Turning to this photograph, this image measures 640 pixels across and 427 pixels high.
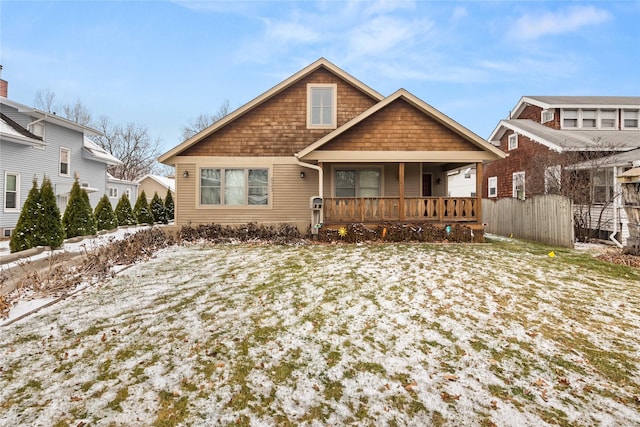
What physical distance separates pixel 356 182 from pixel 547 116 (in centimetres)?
1513

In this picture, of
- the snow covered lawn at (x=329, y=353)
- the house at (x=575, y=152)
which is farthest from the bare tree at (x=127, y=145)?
the snow covered lawn at (x=329, y=353)

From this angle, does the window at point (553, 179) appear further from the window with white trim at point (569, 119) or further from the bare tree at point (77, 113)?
the bare tree at point (77, 113)

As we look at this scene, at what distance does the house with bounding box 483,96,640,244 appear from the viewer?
A: 12727 millimetres

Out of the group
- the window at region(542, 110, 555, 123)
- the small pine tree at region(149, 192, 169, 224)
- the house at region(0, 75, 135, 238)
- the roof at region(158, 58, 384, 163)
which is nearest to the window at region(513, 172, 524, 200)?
the window at region(542, 110, 555, 123)

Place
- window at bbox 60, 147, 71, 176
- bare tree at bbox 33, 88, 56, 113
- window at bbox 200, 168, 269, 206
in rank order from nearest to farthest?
window at bbox 200, 168, 269, 206 → window at bbox 60, 147, 71, 176 → bare tree at bbox 33, 88, 56, 113

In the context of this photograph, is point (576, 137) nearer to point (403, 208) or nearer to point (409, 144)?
point (409, 144)

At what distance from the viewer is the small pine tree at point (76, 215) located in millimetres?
12180

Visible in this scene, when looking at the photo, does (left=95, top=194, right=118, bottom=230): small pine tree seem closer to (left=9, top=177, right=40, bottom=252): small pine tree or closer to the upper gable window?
(left=9, top=177, right=40, bottom=252): small pine tree

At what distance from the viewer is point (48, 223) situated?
31.5 feet

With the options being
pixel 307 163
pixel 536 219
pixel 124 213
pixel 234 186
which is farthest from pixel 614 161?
pixel 124 213

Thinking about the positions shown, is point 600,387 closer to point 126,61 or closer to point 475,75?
point 475,75

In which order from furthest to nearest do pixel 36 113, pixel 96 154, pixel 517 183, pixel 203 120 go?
1. pixel 203 120
2. pixel 96 154
3. pixel 517 183
4. pixel 36 113

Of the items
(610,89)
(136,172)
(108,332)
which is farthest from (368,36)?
(610,89)

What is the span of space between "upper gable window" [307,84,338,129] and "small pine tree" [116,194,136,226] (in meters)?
13.3
